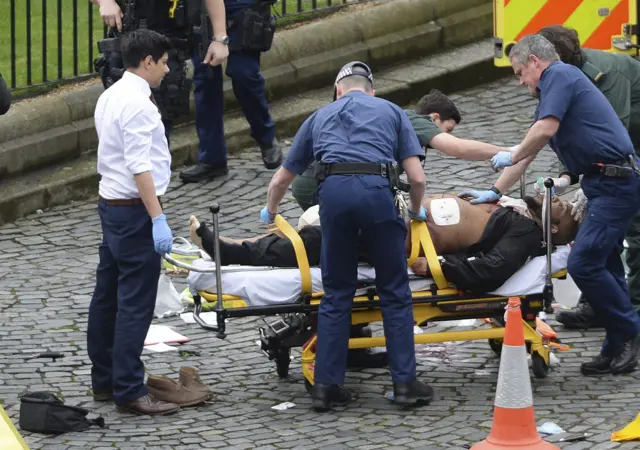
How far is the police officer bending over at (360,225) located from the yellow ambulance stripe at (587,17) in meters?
3.88

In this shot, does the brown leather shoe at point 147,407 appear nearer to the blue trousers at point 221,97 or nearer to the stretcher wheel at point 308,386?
the stretcher wheel at point 308,386

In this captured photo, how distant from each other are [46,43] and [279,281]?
5.20 metres

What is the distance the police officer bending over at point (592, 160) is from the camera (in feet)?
27.3

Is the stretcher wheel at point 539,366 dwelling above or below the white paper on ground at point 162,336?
above

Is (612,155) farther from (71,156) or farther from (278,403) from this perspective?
(71,156)

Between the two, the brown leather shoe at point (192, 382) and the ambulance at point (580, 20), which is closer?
the brown leather shoe at point (192, 382)

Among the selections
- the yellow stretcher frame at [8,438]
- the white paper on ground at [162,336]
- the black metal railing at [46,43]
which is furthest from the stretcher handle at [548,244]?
the black metal railing at [46,43]

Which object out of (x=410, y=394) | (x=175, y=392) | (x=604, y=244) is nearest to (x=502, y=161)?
(x=604, y=244)

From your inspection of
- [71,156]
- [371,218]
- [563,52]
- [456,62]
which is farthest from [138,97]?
[456,62]

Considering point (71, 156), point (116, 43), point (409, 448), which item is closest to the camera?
point (409, 448)

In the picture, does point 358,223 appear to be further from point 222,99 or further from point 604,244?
point 222,99

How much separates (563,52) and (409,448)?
2589 mm

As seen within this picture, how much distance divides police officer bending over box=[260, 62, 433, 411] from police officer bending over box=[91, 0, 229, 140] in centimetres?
304

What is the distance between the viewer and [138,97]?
7961 mm
